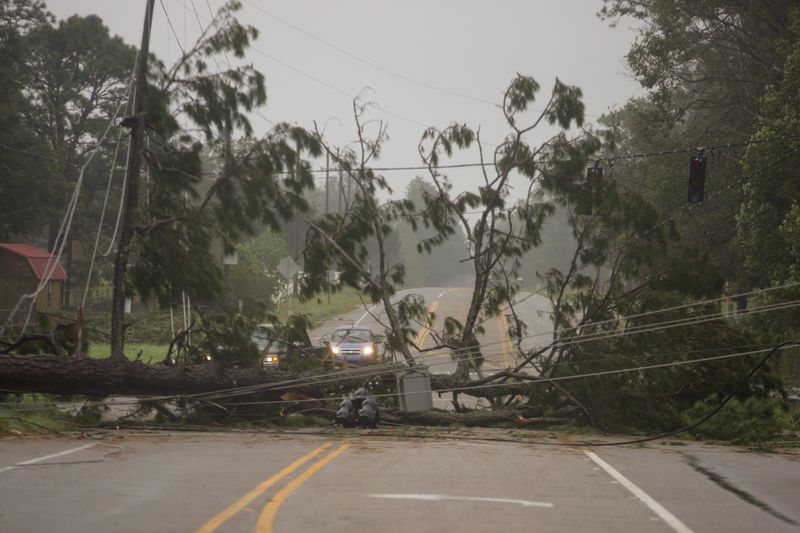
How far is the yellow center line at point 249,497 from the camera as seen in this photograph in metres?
7.27

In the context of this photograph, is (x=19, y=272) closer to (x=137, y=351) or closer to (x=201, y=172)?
(x=137, y=351)

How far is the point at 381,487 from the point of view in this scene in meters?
9.30

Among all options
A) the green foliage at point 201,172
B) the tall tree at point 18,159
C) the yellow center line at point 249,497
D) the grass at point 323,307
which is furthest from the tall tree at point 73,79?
the yellow center line at point 249,497

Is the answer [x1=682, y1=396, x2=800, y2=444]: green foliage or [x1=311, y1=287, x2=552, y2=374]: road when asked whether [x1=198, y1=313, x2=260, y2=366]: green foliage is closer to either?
[x1=682, y1=396, x2=800, y2=444]: green foliage

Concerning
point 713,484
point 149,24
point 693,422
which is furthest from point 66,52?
point 713,484

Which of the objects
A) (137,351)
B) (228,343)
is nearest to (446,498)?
(228,343)

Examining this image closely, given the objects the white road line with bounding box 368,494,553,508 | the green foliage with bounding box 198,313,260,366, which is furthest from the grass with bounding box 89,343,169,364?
the white road line with bounding box 368,494,553,508

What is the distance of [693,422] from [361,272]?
770 centimetres

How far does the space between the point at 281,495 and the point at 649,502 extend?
3527 millimetres

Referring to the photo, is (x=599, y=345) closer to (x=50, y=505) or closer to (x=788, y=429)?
(x=788, y=429)

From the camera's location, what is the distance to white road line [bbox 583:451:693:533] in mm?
7646

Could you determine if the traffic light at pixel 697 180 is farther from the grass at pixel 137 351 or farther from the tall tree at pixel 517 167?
the grass at pixel 137 351

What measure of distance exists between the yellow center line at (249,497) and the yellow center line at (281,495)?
7.2 inches

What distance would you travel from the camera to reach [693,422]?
628 inches
